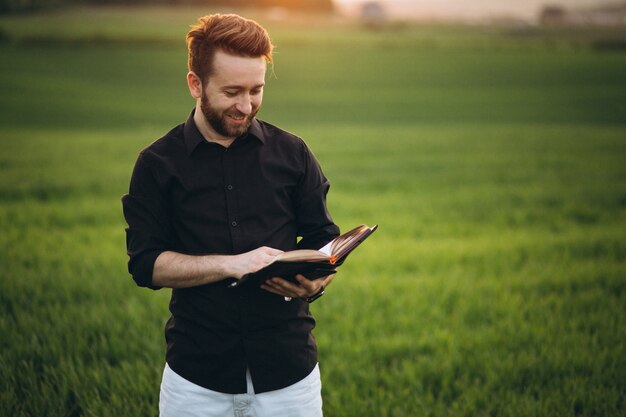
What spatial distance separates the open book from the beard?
553mm

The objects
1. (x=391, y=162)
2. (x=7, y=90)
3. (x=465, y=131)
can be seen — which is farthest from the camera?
(x=7, y=90)

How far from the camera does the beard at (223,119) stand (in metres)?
2.22

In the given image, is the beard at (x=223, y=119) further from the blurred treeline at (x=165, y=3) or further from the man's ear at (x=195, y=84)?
the blurred treeline at (x=165, y=3)

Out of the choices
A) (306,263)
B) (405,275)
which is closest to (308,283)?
(306,263)

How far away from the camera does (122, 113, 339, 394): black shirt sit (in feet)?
7.40

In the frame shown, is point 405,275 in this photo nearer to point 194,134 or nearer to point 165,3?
point 194,134

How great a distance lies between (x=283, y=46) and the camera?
5819 centimetres

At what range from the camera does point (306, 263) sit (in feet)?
6.90

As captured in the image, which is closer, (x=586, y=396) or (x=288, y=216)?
(x=288, y=216)

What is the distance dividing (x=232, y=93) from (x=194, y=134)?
0.25m

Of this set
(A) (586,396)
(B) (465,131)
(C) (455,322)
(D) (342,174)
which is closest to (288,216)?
(A) (586,396)

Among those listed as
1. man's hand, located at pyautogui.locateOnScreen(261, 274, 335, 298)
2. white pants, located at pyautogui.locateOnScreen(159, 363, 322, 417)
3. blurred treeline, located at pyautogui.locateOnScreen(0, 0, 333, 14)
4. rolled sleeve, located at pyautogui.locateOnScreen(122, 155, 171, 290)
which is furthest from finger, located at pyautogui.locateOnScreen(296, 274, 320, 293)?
blurred treeline, located at pyautogui.locateOnScreen(0, 0, 333, 14)

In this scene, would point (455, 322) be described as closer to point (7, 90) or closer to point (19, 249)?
point (19, 249)

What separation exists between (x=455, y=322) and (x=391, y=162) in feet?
32.0
